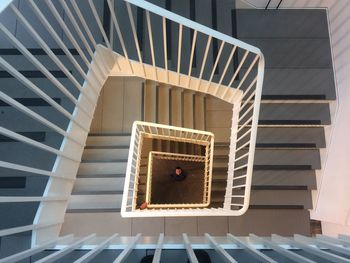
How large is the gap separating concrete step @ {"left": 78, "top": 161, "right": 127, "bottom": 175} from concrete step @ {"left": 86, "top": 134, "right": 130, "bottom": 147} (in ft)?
1.16

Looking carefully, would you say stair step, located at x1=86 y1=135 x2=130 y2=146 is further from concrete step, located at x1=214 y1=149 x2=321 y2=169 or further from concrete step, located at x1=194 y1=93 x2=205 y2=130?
concrete step, located at x1=214 y1=149 x2=321 y2=169

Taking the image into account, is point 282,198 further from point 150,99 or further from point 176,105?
point 150,99

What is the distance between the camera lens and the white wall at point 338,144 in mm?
3633

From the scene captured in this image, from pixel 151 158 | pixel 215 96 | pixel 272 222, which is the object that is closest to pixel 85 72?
pixel 215 96

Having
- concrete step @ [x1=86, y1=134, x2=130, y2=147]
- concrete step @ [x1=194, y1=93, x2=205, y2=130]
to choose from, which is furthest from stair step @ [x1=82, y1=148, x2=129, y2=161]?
concrete step @ [x1=194, y1=93, x2=205, y2=130]

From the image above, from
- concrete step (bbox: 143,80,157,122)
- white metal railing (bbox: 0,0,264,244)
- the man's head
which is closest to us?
white metal railing (bbox: 0,0,264,244)

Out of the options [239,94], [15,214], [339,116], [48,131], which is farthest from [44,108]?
[339,116]

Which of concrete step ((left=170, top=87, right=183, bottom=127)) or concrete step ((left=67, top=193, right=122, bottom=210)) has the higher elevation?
concrete step ((left=170, top=87, right=183, bottom=127))

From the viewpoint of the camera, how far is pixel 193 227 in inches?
168

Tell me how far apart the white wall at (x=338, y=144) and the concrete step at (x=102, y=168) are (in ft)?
8.48

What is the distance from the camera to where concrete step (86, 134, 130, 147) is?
456cm

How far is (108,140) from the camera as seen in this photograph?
15.2 ft

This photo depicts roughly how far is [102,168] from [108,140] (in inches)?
18.1

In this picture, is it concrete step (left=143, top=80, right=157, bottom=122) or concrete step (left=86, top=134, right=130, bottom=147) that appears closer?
concrete step (left=86, top=134, right=130, bottom=147)
